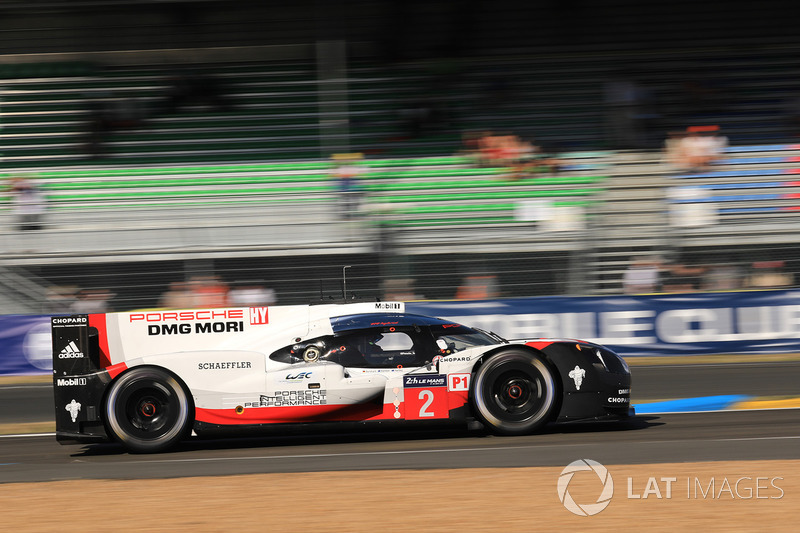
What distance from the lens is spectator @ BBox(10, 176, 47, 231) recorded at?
51.8ft

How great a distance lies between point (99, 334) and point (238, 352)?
3.77 feet

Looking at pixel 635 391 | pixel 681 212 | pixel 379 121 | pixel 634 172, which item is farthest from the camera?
pixel 379 121

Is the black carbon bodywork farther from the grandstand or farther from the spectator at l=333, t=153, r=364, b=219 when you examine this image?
the spectator at l=333, t=153, r=364, b=219

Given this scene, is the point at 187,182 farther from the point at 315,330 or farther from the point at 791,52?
the point at 791,52

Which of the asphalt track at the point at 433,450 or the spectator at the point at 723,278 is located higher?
the spectator at the point at 723,278

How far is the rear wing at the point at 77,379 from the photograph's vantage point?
729 cm

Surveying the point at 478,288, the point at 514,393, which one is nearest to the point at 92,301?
the point at 478,288

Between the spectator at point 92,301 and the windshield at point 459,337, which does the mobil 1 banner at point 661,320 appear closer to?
the spectator at point 92,301

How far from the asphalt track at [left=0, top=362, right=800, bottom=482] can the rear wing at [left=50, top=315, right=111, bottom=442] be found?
0.94 ft

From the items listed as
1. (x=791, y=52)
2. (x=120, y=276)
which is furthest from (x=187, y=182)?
(x=791, y=52)

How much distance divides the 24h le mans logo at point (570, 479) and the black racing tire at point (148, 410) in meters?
3.05

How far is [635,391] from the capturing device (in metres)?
10.1

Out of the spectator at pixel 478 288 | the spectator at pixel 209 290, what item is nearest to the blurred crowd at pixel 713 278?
the spectator at pixel 478 288

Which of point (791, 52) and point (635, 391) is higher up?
point (791, 52)
